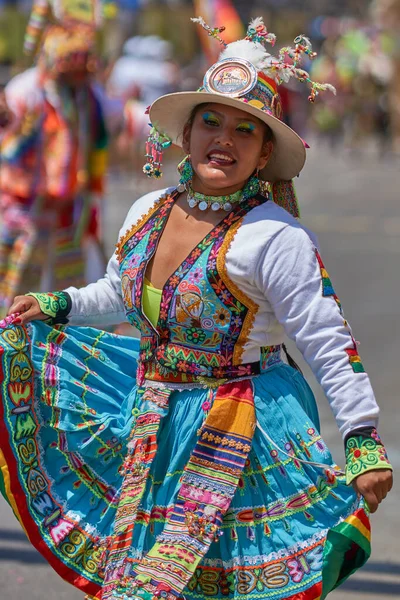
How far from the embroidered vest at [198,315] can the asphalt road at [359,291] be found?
1366 mm

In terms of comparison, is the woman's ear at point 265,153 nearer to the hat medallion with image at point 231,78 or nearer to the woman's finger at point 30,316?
the hat medallion with image at point 231,78

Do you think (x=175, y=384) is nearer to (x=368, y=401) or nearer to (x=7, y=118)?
(x=368, y=401)

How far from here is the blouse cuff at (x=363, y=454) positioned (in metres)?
2.93

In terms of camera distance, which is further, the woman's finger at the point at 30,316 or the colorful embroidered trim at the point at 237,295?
the woman's finger at the point at 30,316

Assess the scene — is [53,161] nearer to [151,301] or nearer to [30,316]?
[30,316]

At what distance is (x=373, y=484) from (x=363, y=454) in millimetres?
76

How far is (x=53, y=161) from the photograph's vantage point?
735 cm

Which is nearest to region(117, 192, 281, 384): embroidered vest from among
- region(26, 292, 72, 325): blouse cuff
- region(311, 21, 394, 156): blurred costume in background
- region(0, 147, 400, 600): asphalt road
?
region(26, 292, 72, 325): blouse cuff

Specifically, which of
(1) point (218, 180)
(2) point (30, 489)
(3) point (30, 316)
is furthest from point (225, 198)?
(2) point (30, 489)

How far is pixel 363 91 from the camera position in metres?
23.0

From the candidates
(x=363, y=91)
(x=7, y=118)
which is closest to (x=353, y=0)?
(x=363, y=91)

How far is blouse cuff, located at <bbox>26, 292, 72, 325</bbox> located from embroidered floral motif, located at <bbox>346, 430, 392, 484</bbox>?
3.35 feet

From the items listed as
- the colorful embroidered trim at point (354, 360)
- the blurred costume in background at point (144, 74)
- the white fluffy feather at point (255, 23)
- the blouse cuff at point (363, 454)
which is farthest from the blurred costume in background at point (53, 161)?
the blurred costume in background at point (144, 74)

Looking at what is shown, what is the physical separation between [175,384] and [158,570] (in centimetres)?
51
